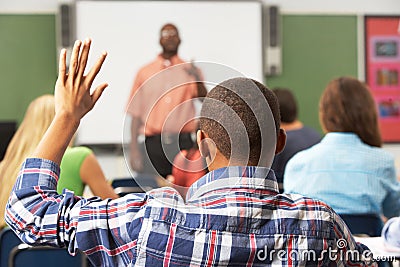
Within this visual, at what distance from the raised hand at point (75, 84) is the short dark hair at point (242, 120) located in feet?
0.66

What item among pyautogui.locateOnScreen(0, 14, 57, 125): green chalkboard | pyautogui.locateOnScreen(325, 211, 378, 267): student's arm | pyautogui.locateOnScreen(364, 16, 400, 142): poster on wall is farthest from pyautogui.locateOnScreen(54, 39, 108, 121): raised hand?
pyautogui.locateOnScreen(364, 16, 400, 142): poster on wall

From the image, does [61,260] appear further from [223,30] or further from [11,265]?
[223,30]

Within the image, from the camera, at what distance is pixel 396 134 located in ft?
21.2

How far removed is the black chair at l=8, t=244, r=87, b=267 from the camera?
248 cm

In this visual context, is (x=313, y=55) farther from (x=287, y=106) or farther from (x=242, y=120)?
(x=242, y=120)

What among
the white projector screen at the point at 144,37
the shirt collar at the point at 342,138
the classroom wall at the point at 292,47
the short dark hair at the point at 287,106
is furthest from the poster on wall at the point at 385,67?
the shirt collar at the point at 342,138

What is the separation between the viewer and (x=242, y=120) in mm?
1113

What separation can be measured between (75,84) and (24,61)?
503 centimetres

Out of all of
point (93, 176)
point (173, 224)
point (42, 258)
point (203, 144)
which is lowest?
point (42, 258)

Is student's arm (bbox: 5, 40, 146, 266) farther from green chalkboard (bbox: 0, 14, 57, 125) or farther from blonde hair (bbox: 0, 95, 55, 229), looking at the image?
green chalkboard (bbox: 0, 14, 57, 125)

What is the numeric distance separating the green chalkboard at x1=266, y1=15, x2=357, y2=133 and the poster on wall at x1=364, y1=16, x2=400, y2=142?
156 mm

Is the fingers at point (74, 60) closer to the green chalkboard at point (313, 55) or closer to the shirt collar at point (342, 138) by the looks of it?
the shirt collar at point (342, 138)

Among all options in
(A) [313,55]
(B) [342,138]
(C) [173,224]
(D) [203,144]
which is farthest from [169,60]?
(C) [173,224]

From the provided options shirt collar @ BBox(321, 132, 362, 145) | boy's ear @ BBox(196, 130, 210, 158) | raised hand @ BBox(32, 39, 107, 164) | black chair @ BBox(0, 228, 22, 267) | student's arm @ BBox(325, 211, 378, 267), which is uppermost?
raised hand @ BBox(32, 39, 107, 164)
